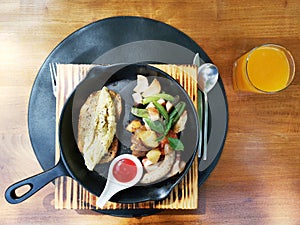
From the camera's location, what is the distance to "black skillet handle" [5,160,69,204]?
1.13m

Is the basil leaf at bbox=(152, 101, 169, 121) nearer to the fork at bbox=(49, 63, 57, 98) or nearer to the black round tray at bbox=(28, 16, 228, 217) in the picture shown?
the black round tray at bbox=(28, 16, 228, 217)

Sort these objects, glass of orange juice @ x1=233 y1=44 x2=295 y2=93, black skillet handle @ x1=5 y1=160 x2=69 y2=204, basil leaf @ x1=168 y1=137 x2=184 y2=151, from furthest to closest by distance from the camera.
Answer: glass of orange juice @ x1=233 y1=44 x2=295 y2=93 < basil leaf @ x1=168 y1=137 x2=184 y2=151 < black skillet handle @ x1=5 y1=160 x2=69 y2=204

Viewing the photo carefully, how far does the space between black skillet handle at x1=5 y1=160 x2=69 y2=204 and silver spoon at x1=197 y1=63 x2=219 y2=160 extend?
0.42 m

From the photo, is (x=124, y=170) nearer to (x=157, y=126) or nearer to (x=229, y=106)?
(x=157, y=126)

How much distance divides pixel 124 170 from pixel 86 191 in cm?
14

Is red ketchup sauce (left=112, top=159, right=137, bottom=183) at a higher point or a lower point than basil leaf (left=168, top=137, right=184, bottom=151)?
lower

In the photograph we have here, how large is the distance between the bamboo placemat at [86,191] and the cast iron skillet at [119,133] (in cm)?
5

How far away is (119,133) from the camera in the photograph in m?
1.30

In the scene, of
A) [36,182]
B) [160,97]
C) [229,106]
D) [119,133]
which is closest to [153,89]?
[160,97]

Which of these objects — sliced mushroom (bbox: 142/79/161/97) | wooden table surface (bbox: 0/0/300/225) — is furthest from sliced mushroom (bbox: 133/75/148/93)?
wooden table surface (bbox: 0/0/300/225)

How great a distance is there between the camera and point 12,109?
1.36 meters

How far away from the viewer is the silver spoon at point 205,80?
52.2 inches

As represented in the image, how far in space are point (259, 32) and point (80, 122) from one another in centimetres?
65

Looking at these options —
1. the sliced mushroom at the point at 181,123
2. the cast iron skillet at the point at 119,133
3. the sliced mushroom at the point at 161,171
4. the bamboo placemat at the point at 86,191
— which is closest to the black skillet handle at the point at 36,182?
the cast iron skillet at the point at 119,133
